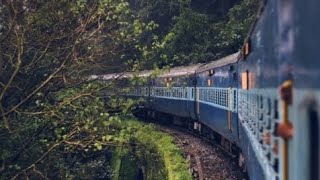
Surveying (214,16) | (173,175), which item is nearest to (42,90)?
(173,175)

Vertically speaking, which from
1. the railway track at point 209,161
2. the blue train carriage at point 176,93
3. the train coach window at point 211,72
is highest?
the train coach window at point 211,72

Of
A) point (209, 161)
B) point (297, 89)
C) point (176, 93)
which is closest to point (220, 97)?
point (209, 161)

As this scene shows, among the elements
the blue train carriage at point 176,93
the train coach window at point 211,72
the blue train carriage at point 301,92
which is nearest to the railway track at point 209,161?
the blue train carriage at point 176,93

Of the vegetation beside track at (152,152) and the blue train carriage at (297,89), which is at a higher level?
the blue train carriage at (297,89)

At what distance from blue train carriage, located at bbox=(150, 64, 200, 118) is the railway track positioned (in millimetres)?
1996

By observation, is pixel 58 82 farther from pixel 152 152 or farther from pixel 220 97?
pixel 152 152

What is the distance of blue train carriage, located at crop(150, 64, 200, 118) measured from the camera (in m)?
20.8

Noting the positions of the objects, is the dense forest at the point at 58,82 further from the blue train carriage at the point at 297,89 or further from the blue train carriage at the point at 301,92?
the blue train carriage at the point at 301,92

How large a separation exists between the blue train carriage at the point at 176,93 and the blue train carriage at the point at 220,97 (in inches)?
45.6

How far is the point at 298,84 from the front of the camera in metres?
2.65

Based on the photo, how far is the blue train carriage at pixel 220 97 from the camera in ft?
37.3

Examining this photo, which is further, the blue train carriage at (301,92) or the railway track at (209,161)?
the railway track at (209,161)

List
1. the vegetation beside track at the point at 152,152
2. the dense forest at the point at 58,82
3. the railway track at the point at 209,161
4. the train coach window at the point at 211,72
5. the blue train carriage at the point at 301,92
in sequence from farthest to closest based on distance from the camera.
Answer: the train coach window at the point at 211,72
the railway track at the point at 209,161
the vegetation beside track at the point at 152,152
the dense forest at the point at 58,82
the blue train carriage at the point at 301,92

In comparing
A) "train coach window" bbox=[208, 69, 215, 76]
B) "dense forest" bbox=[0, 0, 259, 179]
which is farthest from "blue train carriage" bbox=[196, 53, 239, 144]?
"dense forest" bbox=[0, 0, 259, 179]
